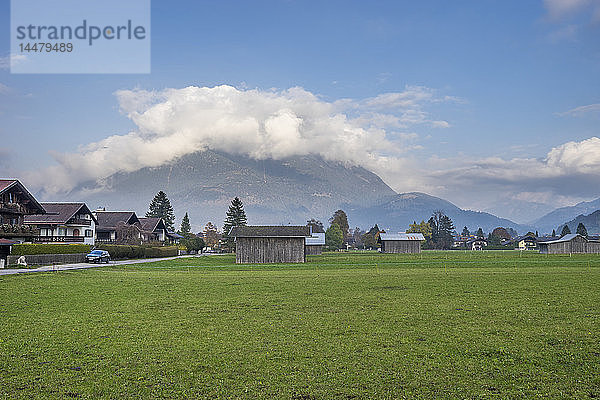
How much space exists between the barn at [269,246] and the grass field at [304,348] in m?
44.7

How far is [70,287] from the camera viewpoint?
25.3m

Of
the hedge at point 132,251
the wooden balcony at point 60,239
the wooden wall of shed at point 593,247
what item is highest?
the wooden balcony at point 60,239

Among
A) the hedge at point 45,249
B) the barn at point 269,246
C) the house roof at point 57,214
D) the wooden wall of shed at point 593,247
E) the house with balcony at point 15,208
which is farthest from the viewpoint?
the wooden wall of shed at point 593,247

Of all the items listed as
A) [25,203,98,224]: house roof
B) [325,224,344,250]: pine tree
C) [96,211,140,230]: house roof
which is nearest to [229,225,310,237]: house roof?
[25,203,98,224]: house roof

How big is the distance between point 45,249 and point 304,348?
5241 cm

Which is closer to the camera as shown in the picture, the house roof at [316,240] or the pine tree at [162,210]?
the house roof at [316,240]

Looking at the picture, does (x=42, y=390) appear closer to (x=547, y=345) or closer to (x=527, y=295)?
(x=547, y=345)

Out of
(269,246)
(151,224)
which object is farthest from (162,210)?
(269,246)

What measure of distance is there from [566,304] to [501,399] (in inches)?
438

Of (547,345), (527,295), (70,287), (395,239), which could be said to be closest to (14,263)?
(70,287)

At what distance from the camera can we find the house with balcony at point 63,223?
83.6 meters

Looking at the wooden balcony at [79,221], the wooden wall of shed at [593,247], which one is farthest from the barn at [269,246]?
the wooden wall of shed at [593,247]

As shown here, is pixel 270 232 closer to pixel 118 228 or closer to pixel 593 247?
pixel 118 228

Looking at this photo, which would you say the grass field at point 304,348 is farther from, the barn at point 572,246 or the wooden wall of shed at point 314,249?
the wooden wall of shed at point 314,249
